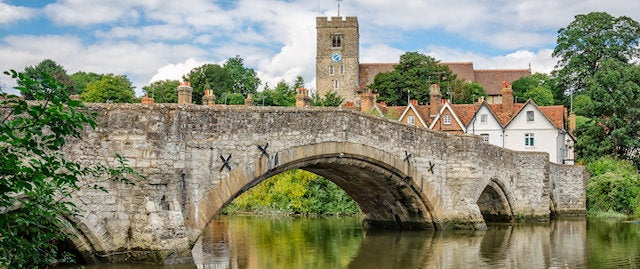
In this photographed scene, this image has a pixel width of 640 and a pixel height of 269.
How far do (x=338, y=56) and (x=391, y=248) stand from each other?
2337 inches

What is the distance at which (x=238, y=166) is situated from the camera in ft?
47.6

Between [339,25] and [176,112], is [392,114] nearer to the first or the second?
[176,112]

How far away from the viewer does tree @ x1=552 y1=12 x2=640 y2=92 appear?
48.7 m

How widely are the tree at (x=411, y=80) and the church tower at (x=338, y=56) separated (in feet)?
58.2

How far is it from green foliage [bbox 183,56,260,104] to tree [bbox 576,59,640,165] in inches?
1051

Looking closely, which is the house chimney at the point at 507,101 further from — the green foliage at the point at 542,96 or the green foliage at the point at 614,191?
the green foliage at the point at 542,96

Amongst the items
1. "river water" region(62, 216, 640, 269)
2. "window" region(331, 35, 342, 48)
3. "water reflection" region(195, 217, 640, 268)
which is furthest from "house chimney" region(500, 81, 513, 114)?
"window" region(331, 35, 342, 48)

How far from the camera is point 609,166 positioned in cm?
3073

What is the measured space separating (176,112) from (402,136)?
23.4 ft

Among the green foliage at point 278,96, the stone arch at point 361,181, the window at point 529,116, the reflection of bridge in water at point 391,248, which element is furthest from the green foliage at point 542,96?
the stone arch at point 361,181

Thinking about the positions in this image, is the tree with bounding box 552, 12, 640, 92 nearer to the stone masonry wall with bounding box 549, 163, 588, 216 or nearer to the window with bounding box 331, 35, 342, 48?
the stone masonry wall with bounding box 549, 163, 588, 216

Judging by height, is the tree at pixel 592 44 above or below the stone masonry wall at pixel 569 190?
above

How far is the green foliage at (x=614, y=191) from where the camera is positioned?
96.0 feet

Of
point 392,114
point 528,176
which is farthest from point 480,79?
point 528,176
